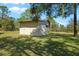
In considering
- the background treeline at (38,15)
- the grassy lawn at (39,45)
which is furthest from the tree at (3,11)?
the grassy lawn at (39,45)

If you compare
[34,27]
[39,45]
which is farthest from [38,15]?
[39,45]

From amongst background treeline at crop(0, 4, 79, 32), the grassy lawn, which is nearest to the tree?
background treeline at crop(0, 4, 79, 32)

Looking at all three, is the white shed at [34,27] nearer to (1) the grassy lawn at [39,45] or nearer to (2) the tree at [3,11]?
(1) the grassy lawn at [39,45]

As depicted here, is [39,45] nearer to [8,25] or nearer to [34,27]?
[34,27]

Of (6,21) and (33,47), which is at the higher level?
(6,21)

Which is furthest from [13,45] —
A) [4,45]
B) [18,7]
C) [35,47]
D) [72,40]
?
[72,40]

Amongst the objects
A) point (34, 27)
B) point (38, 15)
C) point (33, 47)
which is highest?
point (38, 15)
